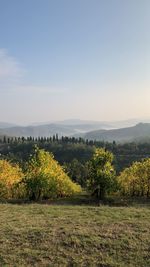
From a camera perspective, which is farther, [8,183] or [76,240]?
A: [8,183]

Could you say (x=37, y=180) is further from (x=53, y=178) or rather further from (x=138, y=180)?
(x=138, y=180)

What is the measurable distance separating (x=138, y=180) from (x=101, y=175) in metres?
13.2

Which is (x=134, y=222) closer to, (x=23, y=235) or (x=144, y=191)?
(x=23, y=235)

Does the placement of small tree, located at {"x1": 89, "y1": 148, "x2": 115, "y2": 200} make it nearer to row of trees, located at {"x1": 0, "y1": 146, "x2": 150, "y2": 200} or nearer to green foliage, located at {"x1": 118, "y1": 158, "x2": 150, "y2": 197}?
row of trees, located at {"x1": 0, "y1": 146, "x2": 150, "y2": 200}

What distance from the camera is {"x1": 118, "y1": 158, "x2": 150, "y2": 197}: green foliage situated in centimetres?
6075

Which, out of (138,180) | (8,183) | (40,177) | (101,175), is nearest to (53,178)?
(40,177)

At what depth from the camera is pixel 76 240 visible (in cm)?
2420

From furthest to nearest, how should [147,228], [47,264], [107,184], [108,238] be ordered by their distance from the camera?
1. [107,184]
2. [147,228]
3. [108,238]
4. [47,264]

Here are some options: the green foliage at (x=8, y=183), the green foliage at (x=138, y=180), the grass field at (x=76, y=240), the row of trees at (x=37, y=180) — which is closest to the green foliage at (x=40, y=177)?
the row of trees at (x=37, y=180)

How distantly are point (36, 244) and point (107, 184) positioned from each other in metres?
29.8

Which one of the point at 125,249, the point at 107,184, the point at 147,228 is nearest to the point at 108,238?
the point at 125,249

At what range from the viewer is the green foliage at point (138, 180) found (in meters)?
60.8

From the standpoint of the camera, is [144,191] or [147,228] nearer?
[147,228]

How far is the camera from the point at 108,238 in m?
24.6
